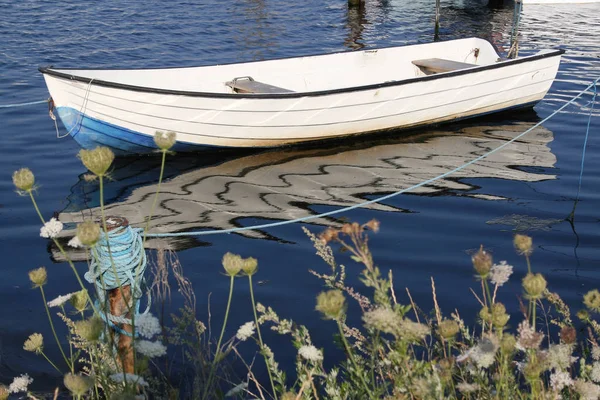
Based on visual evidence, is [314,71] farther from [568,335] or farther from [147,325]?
[568,335]

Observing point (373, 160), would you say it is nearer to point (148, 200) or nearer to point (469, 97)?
point (469, 97)

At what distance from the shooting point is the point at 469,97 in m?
10.8

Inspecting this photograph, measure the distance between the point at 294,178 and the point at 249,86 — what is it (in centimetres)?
176

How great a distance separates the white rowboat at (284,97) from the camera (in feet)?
28.9

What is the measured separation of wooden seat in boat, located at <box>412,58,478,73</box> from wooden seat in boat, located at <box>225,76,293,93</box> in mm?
2901

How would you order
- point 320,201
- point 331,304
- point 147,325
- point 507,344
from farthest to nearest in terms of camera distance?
1. point 320,201
2. point 147,325
3. point 507,344
4. point 331,304

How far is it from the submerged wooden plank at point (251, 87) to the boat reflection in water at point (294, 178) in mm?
813

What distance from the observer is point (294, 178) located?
905cm

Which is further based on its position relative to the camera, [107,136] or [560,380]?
[107,136]

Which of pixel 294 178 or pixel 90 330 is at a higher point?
pixel 90 330

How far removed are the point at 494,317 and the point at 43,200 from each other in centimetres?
703

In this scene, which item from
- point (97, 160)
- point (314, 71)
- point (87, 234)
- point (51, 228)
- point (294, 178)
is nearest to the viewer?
point (87, 234)

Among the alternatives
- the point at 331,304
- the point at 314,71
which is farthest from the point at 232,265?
the point at 314,71

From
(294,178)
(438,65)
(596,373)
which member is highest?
(596,373)
